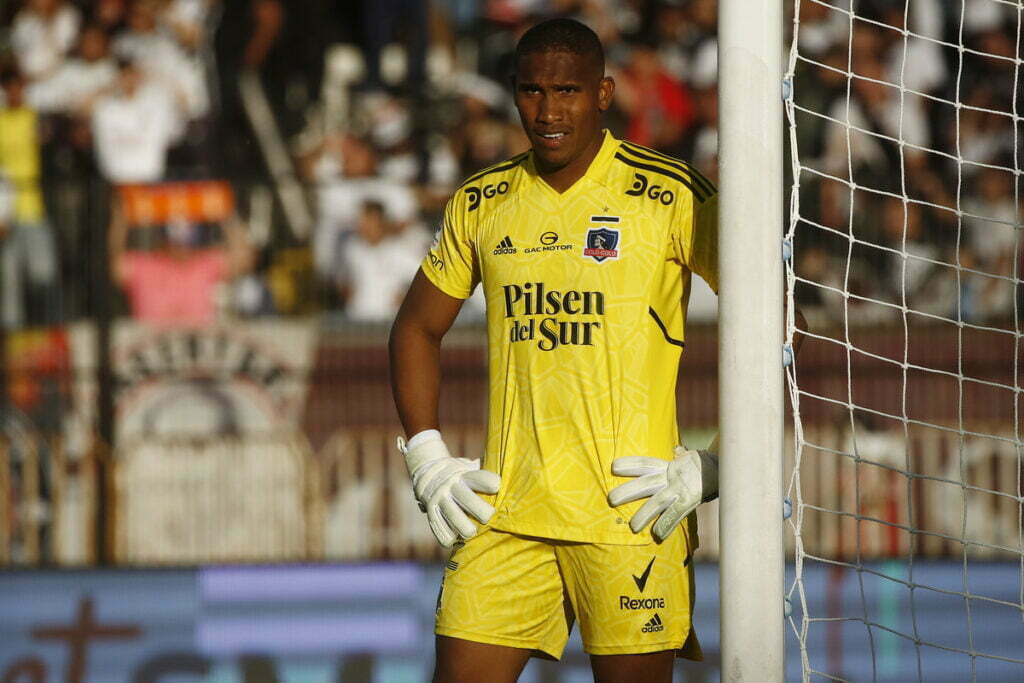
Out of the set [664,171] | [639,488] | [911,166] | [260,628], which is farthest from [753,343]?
[911,166]

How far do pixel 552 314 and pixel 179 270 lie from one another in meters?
4.77

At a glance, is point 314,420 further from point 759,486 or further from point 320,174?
point 759,486

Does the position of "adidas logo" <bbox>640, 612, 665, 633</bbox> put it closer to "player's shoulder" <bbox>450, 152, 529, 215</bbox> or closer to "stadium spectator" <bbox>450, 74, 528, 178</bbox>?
"player's shoulder" <bbox>450, 152, 529, 215</bbox>

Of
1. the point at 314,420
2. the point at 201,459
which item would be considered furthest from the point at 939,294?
the point at 201,459

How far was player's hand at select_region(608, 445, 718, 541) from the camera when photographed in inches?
128

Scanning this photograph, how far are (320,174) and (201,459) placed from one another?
2.22 metres

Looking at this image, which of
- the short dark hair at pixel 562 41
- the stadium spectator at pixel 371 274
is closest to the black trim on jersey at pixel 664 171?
the short dark hair at pixel 562 41

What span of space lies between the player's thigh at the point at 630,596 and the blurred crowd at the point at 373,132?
4238 millimetres

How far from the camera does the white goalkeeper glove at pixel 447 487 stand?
3.39 meters

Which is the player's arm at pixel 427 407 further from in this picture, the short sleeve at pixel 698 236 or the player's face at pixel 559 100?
the short sleeve at pixel 698 236

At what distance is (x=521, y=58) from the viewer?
332cm

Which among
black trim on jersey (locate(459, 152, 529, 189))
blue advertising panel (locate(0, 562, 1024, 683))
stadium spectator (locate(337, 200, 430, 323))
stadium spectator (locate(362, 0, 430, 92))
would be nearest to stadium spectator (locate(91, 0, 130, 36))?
stadium spectator (locate(362, 0, 430, 92))

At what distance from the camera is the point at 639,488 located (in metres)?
3.25

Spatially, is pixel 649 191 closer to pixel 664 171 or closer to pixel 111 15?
pixel 664 171
